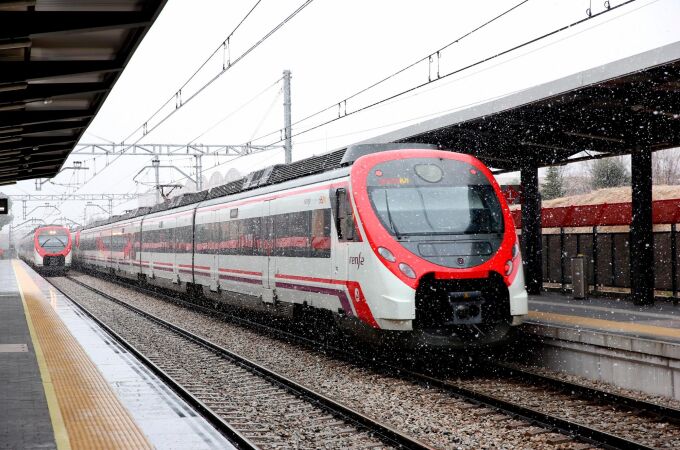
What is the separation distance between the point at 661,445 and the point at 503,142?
28.5ft

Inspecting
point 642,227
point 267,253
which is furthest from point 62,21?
point 642,227

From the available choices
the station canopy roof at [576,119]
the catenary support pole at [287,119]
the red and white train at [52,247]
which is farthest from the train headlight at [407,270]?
the red and white train at [52,247]

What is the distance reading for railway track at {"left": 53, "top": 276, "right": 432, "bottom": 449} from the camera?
24.3 feet

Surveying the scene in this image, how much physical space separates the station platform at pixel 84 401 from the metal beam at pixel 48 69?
378 centimetres

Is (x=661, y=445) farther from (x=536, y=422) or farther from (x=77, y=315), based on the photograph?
(x=77, y=315)

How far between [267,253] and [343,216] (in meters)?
3.98

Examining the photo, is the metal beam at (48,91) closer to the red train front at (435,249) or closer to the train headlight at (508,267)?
the red train front at (435,249)

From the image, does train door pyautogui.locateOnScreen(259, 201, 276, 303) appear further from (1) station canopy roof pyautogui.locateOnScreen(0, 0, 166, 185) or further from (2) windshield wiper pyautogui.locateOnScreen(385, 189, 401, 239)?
(2) windshield wiper pyautogui.locateOnScreen(385, 189, 401, 239)

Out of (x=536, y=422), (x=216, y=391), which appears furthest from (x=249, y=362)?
(x=536, y=422)

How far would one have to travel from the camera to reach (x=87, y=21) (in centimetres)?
838

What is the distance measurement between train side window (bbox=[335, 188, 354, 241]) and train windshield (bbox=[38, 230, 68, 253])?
35174mm

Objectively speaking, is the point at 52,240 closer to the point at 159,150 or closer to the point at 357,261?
the point at 159,150

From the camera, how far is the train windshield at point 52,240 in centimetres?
4266

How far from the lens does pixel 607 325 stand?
11.4 m
